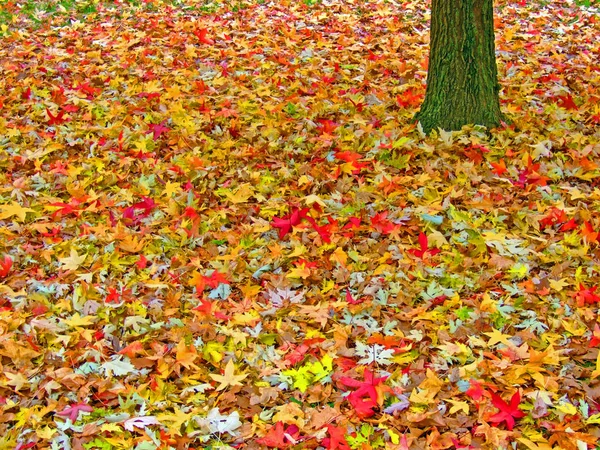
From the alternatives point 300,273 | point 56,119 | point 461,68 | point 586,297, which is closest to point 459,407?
point 586,297

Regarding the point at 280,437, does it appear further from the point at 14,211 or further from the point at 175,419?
the point at 14,211

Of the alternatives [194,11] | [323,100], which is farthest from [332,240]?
[194,11]

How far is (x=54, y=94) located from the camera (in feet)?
17.9

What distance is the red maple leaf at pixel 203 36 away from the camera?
21.4 ft

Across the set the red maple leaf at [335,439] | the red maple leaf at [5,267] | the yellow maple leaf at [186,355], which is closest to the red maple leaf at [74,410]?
the yellow maple leaf at [186,355]

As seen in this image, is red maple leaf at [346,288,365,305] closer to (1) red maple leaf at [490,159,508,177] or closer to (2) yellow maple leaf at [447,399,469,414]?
(2) yellow maple leaf at [447,399,469,414]

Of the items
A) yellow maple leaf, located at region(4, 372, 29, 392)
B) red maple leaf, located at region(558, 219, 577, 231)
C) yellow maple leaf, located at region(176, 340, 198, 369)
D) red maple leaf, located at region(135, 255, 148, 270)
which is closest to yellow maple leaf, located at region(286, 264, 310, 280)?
yellow maple leaf, located at region(176, 340, 198, 369)

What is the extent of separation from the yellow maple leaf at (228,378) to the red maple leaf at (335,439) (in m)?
0.47

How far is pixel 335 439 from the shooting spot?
2.49m

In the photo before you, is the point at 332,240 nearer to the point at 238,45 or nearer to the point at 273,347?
the point at 273,347

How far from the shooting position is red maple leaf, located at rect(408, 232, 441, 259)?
3.49 metres

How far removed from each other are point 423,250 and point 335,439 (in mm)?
1384

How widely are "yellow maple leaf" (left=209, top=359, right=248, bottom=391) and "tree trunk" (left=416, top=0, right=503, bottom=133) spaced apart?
2.64 meters

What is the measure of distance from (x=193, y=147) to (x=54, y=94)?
1.75 m
